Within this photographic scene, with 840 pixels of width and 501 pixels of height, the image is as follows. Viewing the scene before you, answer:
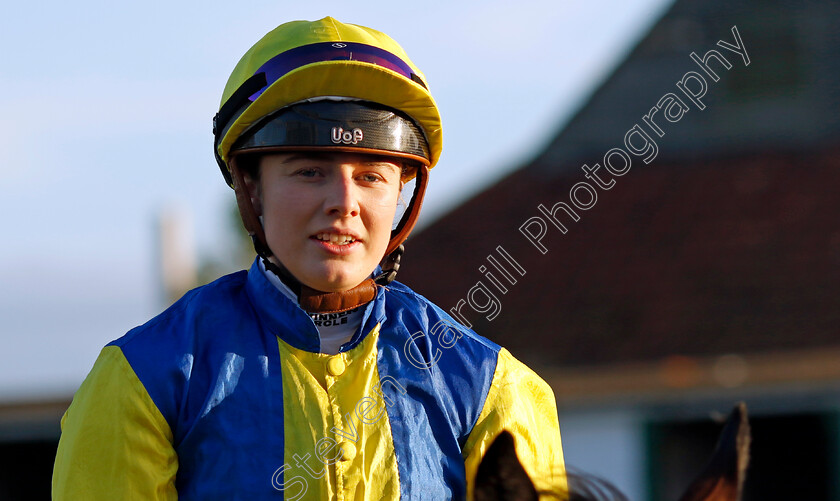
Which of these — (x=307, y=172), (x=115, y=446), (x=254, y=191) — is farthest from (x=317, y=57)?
(x=115, y=446)

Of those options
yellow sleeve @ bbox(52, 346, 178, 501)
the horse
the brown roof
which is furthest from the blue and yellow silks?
the brown roof

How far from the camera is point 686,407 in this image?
25.4ft

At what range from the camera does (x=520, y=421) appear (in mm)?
2303

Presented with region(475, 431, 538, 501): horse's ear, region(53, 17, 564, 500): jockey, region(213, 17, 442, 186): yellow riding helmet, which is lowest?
region(475, 431, 538, 501): horse's ear

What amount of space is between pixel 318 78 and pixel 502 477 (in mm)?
920

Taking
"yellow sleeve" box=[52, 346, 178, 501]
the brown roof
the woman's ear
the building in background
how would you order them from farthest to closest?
the brown roof → the building in background → the woman's ear → "yellow sleeve" box=[52, 346, 178, 501]

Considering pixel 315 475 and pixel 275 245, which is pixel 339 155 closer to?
pixel 275 245

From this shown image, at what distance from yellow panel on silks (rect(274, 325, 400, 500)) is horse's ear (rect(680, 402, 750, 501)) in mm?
636

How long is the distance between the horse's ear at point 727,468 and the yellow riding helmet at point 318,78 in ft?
3.03

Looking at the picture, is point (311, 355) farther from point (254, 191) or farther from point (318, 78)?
point (318, 78)

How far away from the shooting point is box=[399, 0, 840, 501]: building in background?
7.87 meters

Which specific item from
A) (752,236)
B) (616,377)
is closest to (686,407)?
(616,377)

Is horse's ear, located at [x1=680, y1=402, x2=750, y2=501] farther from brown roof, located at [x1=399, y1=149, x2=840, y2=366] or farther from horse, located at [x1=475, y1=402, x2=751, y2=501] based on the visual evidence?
brown roof, located at [x1=399, y1=149, x2=840, y2=366]

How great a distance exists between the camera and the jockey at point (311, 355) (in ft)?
6.68
